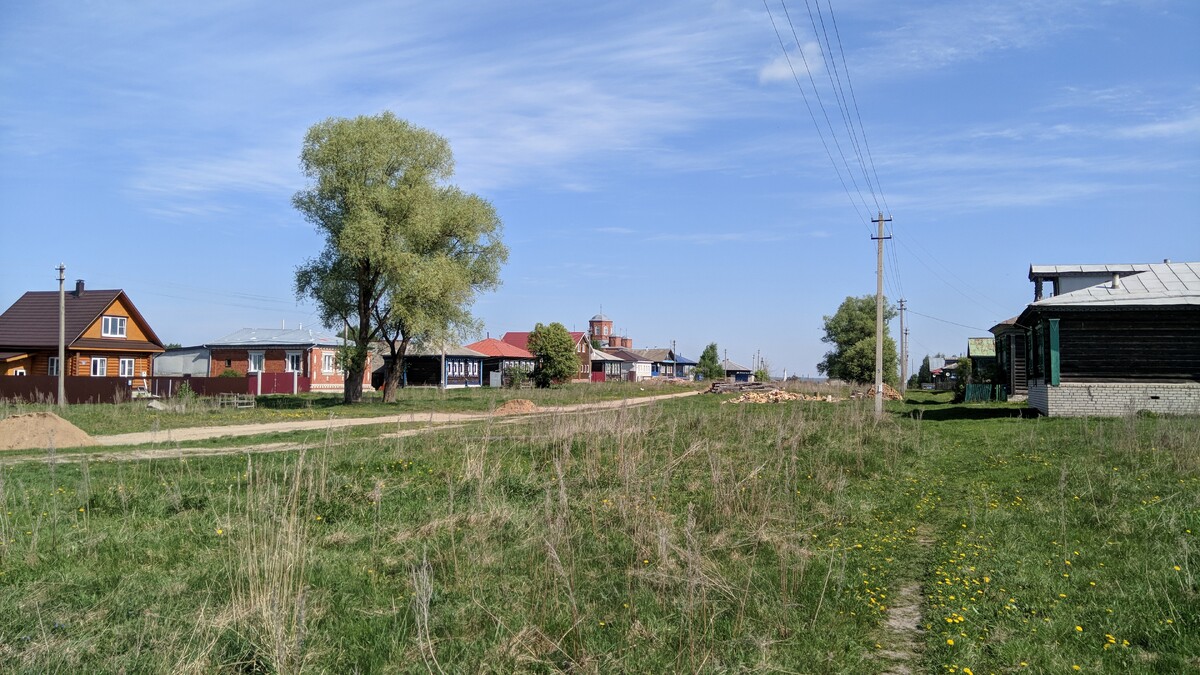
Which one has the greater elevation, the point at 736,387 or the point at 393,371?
the point at 393,371

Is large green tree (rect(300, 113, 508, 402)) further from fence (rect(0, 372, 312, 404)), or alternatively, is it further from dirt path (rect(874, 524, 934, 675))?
dirt path (rect(874, 524, 934, 675))

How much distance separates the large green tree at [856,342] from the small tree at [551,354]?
90.8 feet

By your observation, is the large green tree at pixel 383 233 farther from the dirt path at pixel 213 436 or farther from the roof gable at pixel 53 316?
the roof gable at pixel 53 316

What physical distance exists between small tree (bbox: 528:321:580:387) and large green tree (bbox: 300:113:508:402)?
2330cm

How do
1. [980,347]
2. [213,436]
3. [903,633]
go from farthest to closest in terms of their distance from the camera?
1. [980,347]
2. [213,436]
3. [903,633]

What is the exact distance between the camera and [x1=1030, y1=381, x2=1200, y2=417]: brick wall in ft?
80.2

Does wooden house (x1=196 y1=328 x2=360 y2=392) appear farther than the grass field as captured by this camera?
Yes

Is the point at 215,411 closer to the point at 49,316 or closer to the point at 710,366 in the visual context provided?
the point at 49,316

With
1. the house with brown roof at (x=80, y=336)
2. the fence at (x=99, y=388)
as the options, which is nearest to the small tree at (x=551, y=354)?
the fence at (x=99, y=388)

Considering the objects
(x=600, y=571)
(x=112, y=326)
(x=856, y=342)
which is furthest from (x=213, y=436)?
(x=856, y=342)

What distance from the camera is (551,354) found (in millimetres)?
60188

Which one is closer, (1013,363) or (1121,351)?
(1121,351)

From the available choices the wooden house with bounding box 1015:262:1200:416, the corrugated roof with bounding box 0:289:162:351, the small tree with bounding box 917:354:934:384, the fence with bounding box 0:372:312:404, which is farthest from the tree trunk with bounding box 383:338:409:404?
the small tree with bounding box 917:354:934:384

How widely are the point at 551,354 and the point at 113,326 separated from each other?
28091mm
